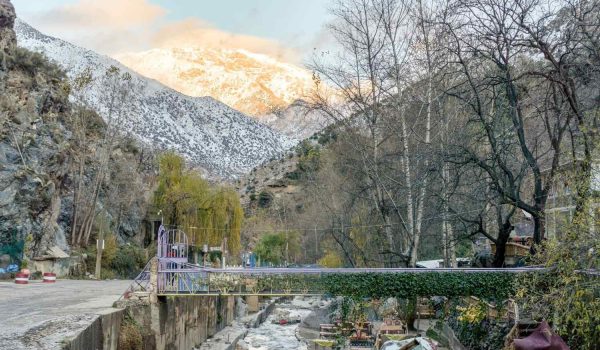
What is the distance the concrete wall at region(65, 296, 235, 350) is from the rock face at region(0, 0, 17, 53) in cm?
2625

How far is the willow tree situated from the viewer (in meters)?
51.6

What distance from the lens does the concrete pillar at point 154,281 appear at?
1923cm

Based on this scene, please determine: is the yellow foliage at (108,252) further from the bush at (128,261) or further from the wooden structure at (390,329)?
the wooden structure at (390,329)

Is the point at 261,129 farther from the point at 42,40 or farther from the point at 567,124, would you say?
the point at 567,124

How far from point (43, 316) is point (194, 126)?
474ft

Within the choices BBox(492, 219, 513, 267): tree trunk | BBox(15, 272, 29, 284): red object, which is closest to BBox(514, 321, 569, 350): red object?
BBox(492, 219, 513, 267): tree trunk

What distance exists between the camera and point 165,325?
2034 centimetres

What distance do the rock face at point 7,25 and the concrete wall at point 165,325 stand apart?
26.2 meters

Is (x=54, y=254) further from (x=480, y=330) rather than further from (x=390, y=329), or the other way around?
(x=480, y=330)

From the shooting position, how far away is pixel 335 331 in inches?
1112

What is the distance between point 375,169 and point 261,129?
155 meters

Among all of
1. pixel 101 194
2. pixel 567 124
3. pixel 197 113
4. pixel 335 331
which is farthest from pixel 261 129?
pixel 567 124

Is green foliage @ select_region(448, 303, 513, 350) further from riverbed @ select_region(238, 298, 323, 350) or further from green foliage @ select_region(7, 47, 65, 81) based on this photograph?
green foliage @ select_region(7, 47, 65, 81)

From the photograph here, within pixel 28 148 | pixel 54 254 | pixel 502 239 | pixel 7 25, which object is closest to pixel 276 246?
pixel 7 25
